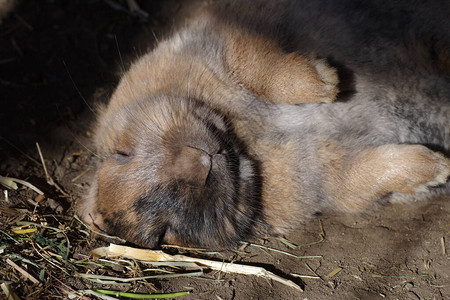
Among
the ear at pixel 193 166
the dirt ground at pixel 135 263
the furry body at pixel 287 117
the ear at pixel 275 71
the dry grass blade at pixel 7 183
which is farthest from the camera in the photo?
the dry grass blade at pixel 7 183

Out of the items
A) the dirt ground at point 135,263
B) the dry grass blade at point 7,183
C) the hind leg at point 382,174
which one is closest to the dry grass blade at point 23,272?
the dirt ground at point 135,263

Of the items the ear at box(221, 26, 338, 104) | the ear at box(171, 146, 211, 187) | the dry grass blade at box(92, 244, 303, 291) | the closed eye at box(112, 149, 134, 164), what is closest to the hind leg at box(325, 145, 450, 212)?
the ear at box(221, 26, 338, 104)

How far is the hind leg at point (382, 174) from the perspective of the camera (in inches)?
123

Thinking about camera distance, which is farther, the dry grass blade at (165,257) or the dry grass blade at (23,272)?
the dry grass blade at (165,257)

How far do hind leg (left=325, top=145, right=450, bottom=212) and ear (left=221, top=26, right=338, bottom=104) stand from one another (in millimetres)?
522

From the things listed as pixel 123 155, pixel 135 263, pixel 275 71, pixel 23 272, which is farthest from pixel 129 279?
pixel 275 71

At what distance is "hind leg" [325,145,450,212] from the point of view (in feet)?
10.2

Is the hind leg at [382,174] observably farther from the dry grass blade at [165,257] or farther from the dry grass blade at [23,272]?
the dry grass blade at [23,272]

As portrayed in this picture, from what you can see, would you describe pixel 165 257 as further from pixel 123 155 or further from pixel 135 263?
pixel 123 155

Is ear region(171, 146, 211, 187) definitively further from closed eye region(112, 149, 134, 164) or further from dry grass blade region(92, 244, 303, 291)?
dry grass blade region(92, 244, 303, 291)

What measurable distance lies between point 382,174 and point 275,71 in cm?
105

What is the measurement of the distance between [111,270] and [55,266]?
1.27 feet

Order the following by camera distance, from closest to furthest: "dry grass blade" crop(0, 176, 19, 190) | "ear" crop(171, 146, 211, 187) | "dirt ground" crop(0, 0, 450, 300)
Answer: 1. "ear" crop(171, 146, 211, 187)
2. "dirt ground" crop(0, 0, 450, 300)
3. "dry grass blade" crop(0, 176, 19, 190)

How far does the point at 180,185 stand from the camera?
2963mm
